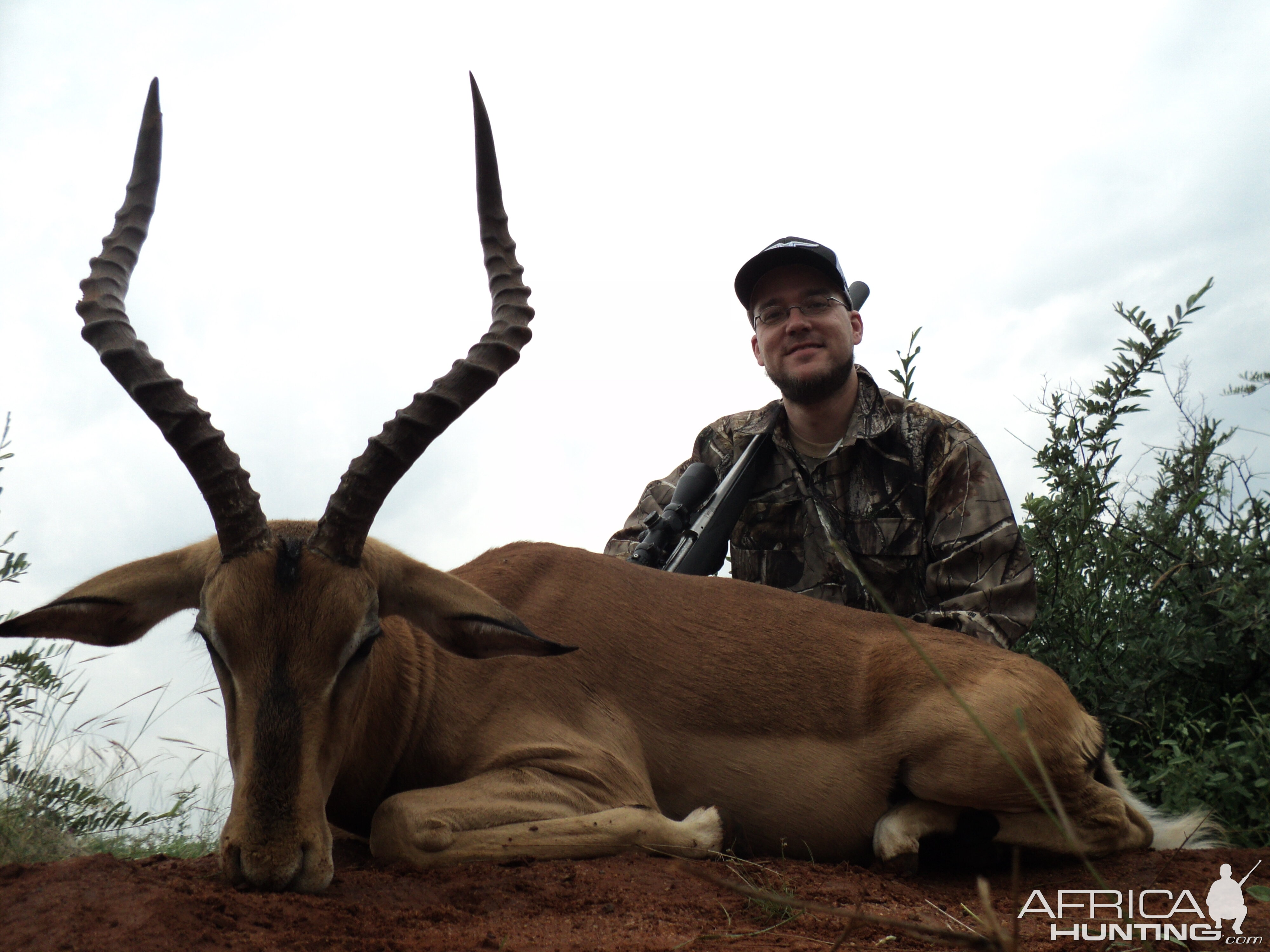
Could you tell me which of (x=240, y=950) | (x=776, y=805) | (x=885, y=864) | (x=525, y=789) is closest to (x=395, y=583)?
(x=525, y=789)

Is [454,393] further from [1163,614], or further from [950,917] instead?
[1163,614]

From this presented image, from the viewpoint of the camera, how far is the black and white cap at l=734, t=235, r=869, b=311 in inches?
313

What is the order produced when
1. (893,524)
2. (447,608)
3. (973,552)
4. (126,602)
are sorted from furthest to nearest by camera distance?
(893,524), (973,552), (447,608), (126,602)

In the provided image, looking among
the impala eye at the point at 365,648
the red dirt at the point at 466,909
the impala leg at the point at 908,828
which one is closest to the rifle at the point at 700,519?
the impala leg at the point at 908,828

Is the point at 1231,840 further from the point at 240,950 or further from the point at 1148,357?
the point at 240,950

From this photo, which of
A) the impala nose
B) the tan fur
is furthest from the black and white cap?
the impala nose

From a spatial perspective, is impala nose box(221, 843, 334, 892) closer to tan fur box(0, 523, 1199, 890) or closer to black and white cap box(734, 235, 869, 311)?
tan fur box(0, 523, 1199, 890)

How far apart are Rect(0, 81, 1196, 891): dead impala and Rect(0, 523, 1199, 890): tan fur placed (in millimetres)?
12

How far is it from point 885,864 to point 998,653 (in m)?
1.27

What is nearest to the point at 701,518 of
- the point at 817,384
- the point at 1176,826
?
the point at 817,384

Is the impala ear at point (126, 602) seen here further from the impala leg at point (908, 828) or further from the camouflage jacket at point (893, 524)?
the camouflage jacket at point (893, 524)

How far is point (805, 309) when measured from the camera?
8.09 metres

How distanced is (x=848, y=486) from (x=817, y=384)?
813mm

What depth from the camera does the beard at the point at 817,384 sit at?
783cm
